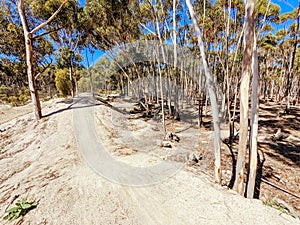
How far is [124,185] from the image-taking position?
3.85 m

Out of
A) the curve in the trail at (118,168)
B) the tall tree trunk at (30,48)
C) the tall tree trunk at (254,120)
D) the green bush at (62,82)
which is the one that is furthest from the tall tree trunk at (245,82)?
the green bush at (62,82)

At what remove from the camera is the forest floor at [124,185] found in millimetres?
2920

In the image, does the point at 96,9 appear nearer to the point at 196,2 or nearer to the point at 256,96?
the point at 196,2

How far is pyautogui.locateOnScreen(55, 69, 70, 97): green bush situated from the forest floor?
34.5 ft

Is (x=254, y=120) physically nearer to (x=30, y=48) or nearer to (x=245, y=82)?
(x=245, y=82)

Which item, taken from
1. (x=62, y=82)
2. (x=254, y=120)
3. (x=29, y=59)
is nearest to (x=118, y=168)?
(x=254, y=120)

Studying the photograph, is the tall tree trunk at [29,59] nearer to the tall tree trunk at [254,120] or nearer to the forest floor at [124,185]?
the forest floor at [124,185]

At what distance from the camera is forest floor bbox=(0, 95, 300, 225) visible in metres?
2.92

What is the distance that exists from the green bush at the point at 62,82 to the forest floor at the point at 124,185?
414 inches

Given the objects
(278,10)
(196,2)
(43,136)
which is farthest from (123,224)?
(278,10)

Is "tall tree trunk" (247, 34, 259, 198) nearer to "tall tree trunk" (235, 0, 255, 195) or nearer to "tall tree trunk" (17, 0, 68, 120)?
"tall tree trunk" (235, 0, 255, 195)

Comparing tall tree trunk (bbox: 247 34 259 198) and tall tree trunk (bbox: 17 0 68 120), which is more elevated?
tall tree trunk (bbox: 17 0 68 120)

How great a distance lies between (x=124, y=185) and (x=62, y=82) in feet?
57.5

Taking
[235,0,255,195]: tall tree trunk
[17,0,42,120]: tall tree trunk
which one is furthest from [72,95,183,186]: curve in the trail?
[17,0,42,120]: tall tree trunk
